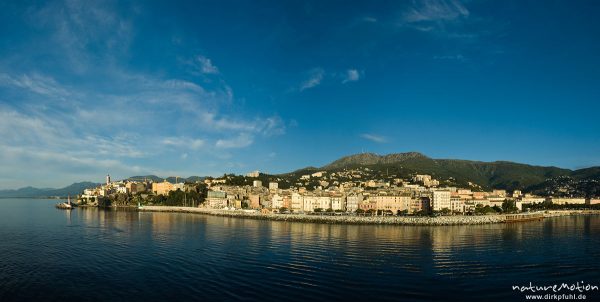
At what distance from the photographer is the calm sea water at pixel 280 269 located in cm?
2025

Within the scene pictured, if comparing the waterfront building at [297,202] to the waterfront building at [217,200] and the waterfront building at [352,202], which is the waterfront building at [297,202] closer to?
the waterfront building at [352,202]

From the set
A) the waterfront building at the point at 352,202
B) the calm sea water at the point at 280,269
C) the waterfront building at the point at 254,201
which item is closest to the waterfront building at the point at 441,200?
the waterfront building at the point at 352,202

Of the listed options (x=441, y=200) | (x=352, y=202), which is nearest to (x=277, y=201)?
(x=352, y=202)

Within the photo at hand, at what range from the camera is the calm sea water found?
20.2m

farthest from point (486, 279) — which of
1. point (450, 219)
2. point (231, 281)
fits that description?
point (450, 219)

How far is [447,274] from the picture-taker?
24656 millimetres

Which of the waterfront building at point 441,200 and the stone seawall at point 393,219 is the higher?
the waterfront building at point 441,200

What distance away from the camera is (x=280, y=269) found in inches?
1006

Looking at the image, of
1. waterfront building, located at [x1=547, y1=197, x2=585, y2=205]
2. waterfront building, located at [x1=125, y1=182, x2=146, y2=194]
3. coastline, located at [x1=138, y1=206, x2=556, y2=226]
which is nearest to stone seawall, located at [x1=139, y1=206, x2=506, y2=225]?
coastline, located at [x1=138, y1=206, x2=556, y2=226]

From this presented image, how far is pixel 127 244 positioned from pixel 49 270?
1170 cm

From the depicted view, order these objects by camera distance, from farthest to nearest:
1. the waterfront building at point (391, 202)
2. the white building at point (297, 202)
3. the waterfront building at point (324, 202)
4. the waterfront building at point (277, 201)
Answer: the waterfront building at point (277, 201) → the white building at point (297, 202) → the waterfront building at point (324, 202) → the waterfront building at point (391, 202)

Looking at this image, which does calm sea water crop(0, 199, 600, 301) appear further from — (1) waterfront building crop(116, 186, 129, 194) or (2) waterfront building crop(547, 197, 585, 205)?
(1) waterfront building crop(116, 186, 129, 194)

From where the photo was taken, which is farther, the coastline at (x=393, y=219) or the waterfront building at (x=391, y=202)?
the waterfront building at (x=391, y=202)

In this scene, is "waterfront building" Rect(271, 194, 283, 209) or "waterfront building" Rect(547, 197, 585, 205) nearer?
"waterfront building" Rect(271, 194, 283, 209)
